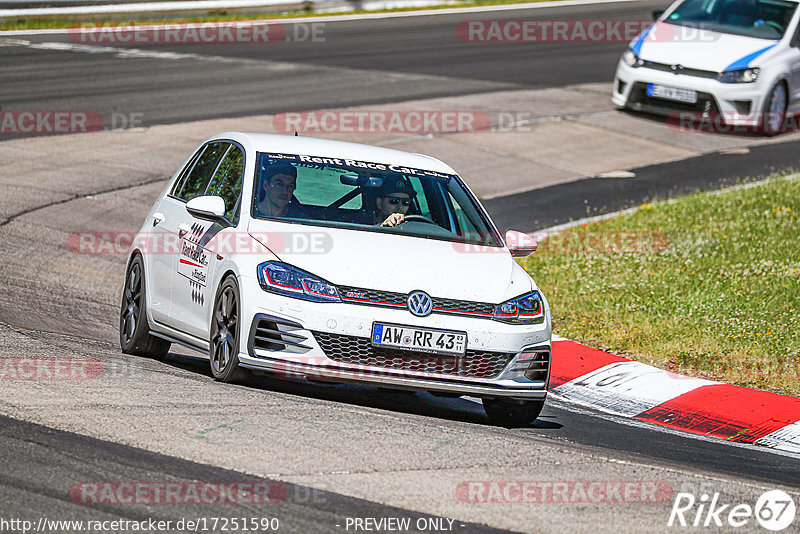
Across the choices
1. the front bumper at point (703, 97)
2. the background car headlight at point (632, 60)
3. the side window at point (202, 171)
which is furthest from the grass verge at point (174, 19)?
the side window at point (202, 171)

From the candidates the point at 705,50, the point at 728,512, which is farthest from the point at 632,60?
the point at 728,512

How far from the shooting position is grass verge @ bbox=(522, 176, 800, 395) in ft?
33.2

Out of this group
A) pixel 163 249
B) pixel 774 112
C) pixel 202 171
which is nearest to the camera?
pixel 163 249

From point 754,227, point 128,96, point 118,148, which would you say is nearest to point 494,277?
point 754,227

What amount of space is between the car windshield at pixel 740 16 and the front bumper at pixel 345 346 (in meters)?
14.4

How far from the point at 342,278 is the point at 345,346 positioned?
0.39 metres

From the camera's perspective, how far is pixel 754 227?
1390cm

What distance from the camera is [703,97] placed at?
19.5 metres

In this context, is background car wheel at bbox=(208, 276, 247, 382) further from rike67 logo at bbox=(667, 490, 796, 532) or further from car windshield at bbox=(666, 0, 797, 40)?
car windshield at bbox=(666, 0, 797, 40)

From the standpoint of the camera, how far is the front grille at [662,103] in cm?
1948

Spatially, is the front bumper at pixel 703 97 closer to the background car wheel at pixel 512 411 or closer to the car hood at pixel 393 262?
the car hood at pixel 393 262

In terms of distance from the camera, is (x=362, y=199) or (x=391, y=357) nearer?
(x=391, y=357)

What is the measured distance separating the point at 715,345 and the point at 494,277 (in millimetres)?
3348

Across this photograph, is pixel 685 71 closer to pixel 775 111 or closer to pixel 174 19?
pixel 775 111
